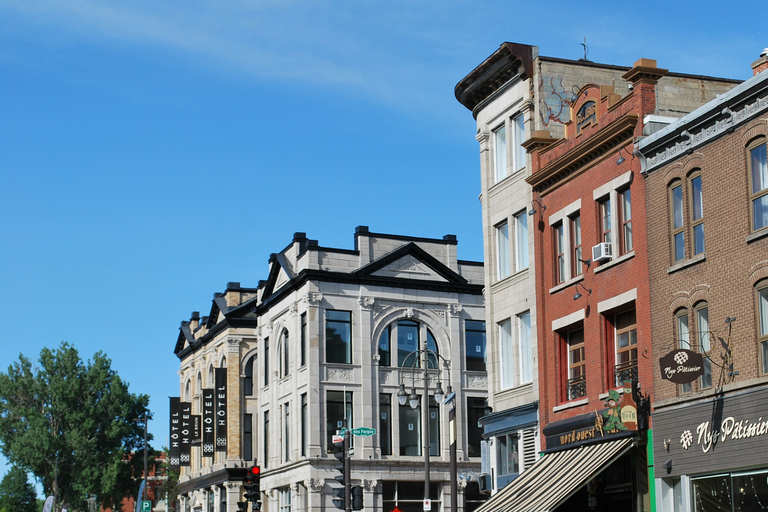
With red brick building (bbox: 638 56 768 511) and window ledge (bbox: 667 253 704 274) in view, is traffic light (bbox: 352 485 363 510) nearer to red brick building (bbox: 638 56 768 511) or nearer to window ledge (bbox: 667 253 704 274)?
red brick building (bbox: 638 56 768 511)

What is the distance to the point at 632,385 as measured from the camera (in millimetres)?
27094

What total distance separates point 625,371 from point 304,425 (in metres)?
27.1

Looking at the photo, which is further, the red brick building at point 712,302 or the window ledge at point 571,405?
the window ledge at point 571,405

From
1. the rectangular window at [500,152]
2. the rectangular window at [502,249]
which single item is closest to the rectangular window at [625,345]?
the rectangular window at [502,249]

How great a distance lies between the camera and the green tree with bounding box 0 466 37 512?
94000mm

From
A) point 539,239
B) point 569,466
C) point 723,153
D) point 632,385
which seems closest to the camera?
point 723,153

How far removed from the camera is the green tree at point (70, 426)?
87.3 m

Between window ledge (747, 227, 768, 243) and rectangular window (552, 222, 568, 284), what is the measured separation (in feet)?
Answer: 31.0

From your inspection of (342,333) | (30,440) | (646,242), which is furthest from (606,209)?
(30,440)

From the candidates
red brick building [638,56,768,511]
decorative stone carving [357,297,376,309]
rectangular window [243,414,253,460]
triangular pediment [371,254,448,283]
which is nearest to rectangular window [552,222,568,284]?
red brick building [638,56,768,511]

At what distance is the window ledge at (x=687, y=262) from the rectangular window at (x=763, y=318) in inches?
82.3

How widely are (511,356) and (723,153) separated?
44.4 ft

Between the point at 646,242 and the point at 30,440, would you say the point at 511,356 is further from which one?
the point at 30,440

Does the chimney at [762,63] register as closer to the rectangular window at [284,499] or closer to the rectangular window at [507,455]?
the rectangular window at [507,455]
